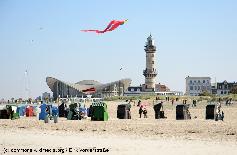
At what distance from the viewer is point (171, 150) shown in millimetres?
14531

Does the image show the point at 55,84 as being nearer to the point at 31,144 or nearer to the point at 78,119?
the point at 78,119

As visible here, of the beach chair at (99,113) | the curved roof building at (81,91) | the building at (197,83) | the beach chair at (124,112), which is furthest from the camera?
the building at (197,83)

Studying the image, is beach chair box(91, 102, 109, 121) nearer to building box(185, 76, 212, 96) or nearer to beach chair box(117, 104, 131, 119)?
beach chair box(117, 104, 131, 119)

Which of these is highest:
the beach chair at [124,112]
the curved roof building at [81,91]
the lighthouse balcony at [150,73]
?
the lighthouse balcony at [150,73]

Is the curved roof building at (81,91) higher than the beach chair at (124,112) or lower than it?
higher

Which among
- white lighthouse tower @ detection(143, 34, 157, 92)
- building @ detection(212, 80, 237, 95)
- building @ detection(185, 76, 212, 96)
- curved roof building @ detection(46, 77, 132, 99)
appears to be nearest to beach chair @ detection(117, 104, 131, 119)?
white lighthouse tower @ detection(143, 34, 157, 92)

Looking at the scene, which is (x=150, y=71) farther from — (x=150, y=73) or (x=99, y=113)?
(x=99, y=113)

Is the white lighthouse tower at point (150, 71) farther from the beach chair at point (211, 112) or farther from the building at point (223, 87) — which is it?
the beach chair at point (211, 112)

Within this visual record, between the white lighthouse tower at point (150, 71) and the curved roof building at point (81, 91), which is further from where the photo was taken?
the curved roof building at point (81, 91)

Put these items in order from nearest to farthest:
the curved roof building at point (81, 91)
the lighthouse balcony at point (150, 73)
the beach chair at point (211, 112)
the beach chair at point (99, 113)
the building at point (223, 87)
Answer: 1. the beach chair at point (99, 113)
2. the beach chair at point (211, 112)
3. the lighthouse balcony at point (150, 73)
4. the curved roof building at point (81, 91)
5. the building at point (223, 87)

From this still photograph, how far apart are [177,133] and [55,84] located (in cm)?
12956

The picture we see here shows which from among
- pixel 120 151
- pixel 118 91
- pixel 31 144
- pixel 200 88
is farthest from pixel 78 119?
pixel 200 88

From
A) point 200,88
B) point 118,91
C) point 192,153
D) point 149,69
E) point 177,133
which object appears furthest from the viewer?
point 200,88

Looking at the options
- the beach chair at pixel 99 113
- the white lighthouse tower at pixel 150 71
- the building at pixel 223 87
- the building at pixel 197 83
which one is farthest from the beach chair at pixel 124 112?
the building at pixel 197 83
